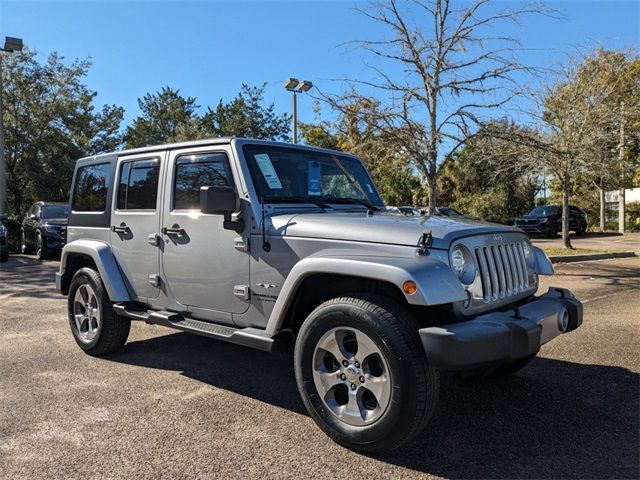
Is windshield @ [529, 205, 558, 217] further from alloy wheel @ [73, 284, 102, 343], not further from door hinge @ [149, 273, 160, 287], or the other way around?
door hinge @ [149, 273, 160, 287]

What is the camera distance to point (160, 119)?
1613 inches

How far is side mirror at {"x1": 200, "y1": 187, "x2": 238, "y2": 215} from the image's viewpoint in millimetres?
3609

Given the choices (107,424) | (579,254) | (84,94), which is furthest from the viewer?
(84,94)

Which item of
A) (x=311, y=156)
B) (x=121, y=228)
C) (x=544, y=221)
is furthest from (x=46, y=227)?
(x=544, y=221)

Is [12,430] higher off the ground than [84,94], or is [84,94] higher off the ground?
[84,94]

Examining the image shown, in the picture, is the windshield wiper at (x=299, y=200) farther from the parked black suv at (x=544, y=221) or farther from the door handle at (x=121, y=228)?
the parked black suv at (x=544, y=221)

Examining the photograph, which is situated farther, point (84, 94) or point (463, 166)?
point (463, 166)

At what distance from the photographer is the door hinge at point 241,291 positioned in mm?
3859

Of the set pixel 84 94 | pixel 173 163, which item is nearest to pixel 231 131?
pixel 84 94

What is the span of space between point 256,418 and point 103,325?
214cm

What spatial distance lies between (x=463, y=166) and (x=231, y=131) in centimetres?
1482

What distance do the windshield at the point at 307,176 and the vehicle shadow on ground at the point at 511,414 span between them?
5.20 feet

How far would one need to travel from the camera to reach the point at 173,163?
4.54 m

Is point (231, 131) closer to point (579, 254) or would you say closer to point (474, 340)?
point (579, 254)
